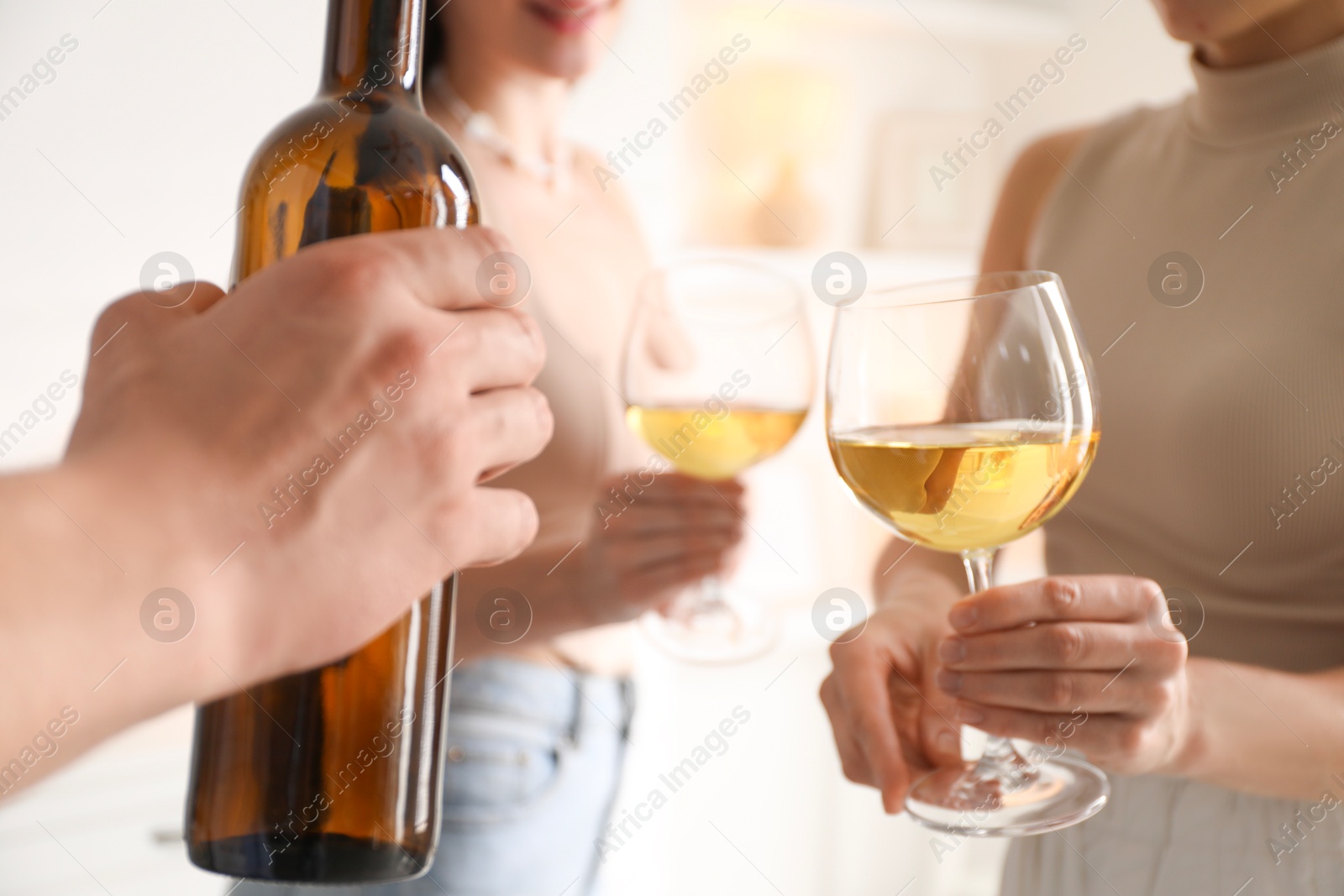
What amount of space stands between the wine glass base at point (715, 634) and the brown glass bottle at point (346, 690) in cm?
44

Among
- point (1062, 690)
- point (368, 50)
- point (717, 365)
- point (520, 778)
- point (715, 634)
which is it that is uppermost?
point (368, 50)

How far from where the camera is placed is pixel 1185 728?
0.54 m

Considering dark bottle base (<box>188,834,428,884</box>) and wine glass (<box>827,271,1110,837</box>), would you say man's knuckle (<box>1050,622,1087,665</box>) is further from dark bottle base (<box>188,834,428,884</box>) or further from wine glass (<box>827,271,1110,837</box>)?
dark bottle base (<box>188,834,428,884</box>)

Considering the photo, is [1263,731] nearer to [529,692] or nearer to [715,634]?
[715,634]

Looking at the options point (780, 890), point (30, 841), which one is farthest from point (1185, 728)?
point (780, 890)

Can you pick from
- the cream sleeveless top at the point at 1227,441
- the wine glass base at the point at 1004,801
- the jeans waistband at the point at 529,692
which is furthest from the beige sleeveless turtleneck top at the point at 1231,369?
the jeans waistband at the point at 529,692

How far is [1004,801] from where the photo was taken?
521mm

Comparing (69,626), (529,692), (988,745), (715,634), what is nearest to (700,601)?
(715,634)

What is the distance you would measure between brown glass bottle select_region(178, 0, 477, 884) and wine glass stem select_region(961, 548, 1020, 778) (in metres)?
0.29

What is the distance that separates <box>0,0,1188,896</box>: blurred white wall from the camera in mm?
1496

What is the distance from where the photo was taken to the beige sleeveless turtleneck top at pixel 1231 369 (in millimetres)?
674

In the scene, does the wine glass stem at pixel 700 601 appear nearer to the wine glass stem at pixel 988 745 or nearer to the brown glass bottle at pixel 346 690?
the wine glass stem at pixel 988 745

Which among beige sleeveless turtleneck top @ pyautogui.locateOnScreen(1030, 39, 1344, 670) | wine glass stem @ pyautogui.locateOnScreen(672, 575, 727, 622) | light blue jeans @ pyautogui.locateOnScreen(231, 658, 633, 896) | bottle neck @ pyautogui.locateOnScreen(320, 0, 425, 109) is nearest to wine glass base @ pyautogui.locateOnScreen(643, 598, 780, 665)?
wine glass stem @ pyautogui.locateOnScreen(672, 575, 727, 622)

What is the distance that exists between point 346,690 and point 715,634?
531 millimetres
